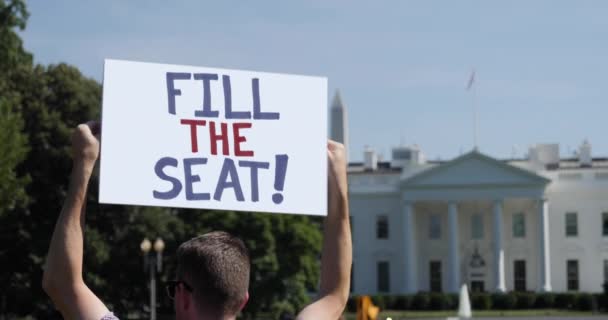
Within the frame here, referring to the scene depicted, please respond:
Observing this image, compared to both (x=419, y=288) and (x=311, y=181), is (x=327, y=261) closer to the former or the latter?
(x=311, y=181)

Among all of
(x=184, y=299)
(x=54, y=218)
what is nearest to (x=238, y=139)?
(x=184, y=299)

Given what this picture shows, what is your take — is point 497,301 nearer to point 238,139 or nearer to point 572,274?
point 572,274

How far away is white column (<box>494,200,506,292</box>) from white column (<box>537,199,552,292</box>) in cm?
255

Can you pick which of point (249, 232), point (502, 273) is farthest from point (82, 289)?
point (502, 273)

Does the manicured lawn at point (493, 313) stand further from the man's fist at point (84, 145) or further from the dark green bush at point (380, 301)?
the man's fist at point (84, 145)

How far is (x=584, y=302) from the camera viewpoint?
76875mm

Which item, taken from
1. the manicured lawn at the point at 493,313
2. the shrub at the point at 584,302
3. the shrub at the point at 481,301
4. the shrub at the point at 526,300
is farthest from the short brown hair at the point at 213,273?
the shrub at the point at 526,300

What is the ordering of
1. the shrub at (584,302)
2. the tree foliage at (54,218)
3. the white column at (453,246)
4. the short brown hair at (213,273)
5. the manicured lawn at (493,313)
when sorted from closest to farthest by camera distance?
the short brown hair at (213,273), the tree foliage at (54,218), the manicured lawn at (493,313), the shrub at (584,302), the white column at (453,246)

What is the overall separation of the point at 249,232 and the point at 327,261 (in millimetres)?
48354

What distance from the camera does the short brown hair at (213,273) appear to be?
3.44 metres

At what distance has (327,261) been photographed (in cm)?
404

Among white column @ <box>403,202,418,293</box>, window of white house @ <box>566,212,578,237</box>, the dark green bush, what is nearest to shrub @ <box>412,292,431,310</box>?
the dark green bush

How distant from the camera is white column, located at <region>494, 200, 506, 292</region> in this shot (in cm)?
8925

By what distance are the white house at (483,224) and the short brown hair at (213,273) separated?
278 feet
